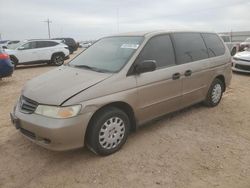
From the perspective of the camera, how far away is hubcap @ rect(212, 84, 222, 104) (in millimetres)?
5776

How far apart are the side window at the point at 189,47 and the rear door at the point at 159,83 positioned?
0.61ft

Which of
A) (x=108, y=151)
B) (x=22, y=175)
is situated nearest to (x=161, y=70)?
(x=108, y=151)

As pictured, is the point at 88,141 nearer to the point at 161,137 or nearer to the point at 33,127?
the point at 33,127

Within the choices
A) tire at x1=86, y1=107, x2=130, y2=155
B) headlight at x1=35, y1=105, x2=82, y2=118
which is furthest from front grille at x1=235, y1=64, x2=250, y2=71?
headlight at x1=35, y1=105, x2=82, y2=118

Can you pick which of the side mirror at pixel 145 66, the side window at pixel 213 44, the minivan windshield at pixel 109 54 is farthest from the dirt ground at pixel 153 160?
the side window at pixel 213 44

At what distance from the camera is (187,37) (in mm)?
5125

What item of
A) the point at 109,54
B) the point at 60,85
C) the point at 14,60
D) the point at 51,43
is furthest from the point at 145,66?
the point at 51,43

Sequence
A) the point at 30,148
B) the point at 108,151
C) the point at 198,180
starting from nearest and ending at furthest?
the point at 198,180, the point at 108,151, the point at 30,148

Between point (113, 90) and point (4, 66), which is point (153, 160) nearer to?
point (113, 90)

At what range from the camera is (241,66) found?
10.5 metres

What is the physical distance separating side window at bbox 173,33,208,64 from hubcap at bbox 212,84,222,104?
0.81 meters

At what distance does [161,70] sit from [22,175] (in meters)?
2.56

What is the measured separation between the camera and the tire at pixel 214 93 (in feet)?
18.6

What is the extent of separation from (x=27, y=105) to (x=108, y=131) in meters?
1.17
